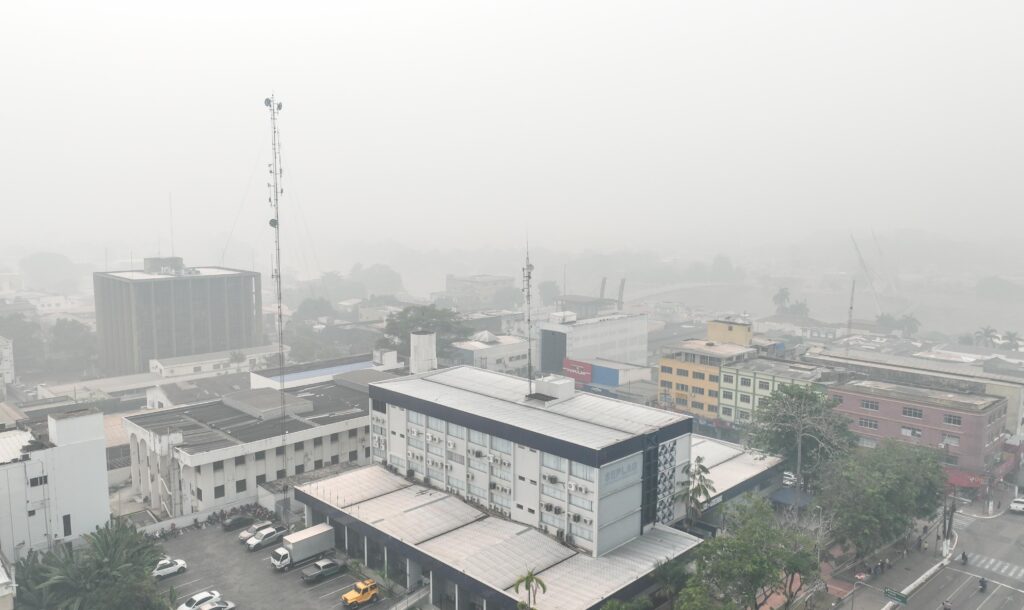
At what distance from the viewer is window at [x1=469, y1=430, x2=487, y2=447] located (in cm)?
2674

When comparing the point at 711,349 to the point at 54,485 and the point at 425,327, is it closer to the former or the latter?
the point at 425,327

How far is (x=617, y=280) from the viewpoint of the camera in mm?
189625

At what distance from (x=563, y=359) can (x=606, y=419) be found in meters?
33.4

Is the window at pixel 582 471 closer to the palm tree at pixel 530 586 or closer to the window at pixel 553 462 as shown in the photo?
the window at pixel 553 462

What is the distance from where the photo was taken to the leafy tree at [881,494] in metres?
25.8

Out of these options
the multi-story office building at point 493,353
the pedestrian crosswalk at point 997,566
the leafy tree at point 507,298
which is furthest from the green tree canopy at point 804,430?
the leafy tree at point 507,298

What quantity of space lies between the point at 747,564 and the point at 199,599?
17.2m

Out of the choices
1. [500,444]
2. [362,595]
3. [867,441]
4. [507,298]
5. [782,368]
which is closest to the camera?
[362,595]

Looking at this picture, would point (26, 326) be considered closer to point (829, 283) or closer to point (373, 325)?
point (373, 325)

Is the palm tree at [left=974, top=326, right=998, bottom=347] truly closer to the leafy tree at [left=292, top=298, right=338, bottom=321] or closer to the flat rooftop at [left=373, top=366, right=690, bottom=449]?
the flat rooftop at [left=373, top=366, right=690, bottom=449]

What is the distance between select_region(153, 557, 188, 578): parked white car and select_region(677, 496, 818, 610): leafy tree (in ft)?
57.4

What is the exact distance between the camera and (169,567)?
25.2 m

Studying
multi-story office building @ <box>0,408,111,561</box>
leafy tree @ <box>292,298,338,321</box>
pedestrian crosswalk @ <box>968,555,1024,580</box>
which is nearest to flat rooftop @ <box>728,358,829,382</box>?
pedestrian crosswalk @ <box>968,555,1024,580</box>

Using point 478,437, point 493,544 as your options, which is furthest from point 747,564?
point 478,437
